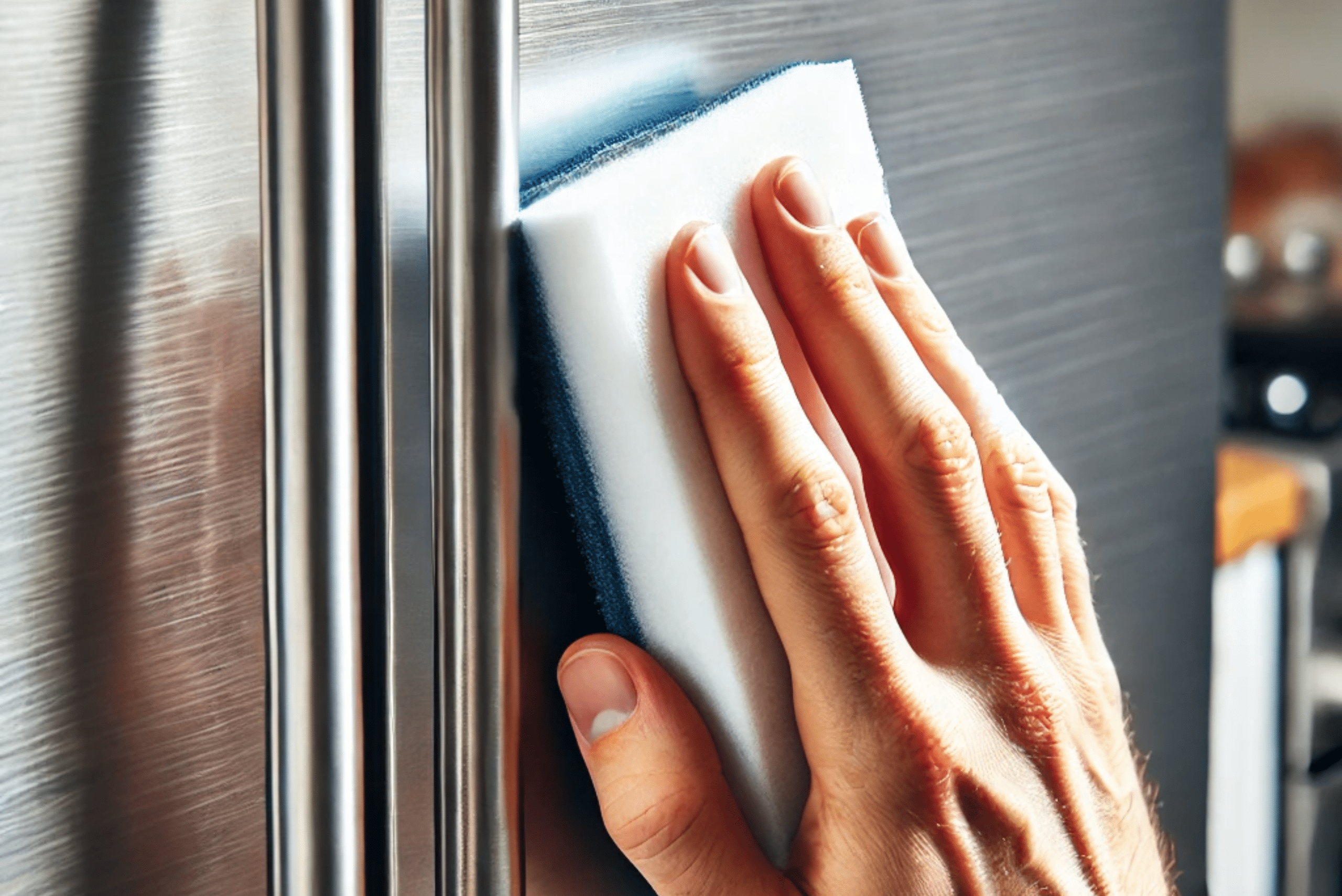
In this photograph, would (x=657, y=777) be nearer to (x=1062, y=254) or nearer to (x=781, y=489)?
(x=781, y=489)

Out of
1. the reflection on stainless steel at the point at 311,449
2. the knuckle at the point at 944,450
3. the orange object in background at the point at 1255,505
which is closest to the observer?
the reflection on stainless steel at the point at 311,449

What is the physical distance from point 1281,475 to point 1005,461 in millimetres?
748

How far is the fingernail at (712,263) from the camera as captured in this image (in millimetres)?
284

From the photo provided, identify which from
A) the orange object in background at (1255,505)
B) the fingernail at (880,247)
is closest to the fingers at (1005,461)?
the fingernail at (880,247)

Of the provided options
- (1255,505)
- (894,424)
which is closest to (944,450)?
(894,424)

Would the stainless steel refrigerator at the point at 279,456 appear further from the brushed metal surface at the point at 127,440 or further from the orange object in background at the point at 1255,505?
the orange object in background at the point at 1255,505

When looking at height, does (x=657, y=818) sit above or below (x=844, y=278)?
below

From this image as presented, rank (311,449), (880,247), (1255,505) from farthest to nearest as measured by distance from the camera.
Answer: (1255,505) → (880,247) → (311,449)

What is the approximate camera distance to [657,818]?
0.99 feet

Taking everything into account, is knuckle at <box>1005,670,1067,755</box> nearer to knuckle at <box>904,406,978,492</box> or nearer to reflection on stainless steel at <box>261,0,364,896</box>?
knuckle at <box>904,406,978,492</box>

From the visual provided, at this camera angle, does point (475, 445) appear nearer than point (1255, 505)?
Yes

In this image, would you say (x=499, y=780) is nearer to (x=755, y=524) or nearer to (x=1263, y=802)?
(x=755, y=524)

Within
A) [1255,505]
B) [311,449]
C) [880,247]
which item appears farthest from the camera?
[1255,505]

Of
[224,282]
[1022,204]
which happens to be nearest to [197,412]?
[224,282]
